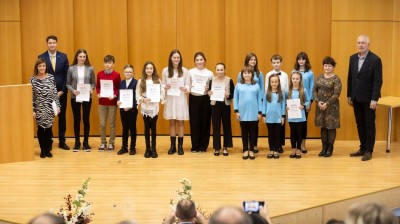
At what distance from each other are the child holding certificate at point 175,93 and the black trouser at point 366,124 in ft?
7.40

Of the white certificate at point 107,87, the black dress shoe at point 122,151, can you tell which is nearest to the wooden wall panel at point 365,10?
the white certificate at point 107,87

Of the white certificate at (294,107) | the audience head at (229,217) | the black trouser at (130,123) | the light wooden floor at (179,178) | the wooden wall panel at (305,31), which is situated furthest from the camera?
the wooden wall panel at (305,31)

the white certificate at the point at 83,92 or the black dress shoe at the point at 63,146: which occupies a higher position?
the white certificate at the point at 83,92

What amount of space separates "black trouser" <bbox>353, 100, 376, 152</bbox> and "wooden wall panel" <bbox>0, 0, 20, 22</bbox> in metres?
5.10

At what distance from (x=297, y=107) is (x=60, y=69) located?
331cm

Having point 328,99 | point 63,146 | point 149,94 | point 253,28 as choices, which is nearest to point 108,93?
point 149,94

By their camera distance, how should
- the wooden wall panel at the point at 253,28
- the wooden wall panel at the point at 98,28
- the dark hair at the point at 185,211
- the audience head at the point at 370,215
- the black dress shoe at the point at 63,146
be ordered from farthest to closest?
the wooden wall panel at the point at 98,28 < the wooden wall panel at the point at 253,28 < the black dress shoe at the point at 63,146 < the dark hair at the point at 185,211 < the audience head at the point at 370,215

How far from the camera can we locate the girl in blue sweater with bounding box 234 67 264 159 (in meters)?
9.42

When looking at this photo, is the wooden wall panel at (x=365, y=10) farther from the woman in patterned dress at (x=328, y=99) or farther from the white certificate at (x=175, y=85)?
the white certificate at (x=175, y=85)

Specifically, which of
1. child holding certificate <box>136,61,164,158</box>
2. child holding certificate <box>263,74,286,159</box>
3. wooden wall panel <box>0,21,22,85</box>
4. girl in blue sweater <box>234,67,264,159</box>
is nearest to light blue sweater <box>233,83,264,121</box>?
girl in blue sweater <box>234,67,264,159</box>

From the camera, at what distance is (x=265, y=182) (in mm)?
8281

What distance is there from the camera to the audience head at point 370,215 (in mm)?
3277

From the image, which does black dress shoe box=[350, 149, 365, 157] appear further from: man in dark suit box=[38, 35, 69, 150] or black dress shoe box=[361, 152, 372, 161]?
man in dark suit box=[38, 35, 69, 150]

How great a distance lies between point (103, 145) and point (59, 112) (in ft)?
2.47
